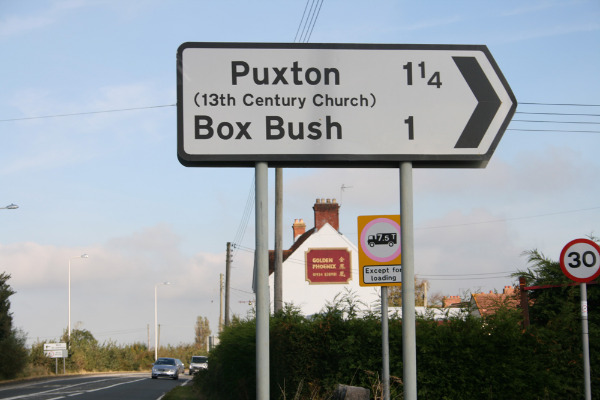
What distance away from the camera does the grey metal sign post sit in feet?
13.6

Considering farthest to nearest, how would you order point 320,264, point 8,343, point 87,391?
point 320,264 < point 8,343 < point 87,391

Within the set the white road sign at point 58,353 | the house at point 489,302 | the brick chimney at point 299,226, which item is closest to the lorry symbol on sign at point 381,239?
the house at point 489,302

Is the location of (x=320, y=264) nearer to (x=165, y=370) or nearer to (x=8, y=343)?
(x=165, y=370)

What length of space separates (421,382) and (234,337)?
411cm

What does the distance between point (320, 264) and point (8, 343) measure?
20.4m

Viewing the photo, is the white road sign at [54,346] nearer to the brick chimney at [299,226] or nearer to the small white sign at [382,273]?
the brick chimney at [299,226]

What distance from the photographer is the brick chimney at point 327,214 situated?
164ft

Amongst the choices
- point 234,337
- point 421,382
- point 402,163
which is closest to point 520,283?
point 421,382

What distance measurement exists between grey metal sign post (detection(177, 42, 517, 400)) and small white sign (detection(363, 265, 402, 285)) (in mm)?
3660

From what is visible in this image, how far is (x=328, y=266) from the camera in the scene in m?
50.5

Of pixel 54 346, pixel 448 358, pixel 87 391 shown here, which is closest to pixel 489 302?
pixel 448 358

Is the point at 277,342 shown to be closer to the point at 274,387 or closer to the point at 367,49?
the point at 274,387

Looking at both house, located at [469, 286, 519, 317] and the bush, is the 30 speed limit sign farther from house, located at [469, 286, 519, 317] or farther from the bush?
house, located at [469, 286, 519, 317]

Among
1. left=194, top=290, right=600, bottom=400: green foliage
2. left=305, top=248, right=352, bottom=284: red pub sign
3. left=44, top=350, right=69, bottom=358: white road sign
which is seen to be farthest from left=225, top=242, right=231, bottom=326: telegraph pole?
left=194, top=290, right=600, bottom=400: green foliage
